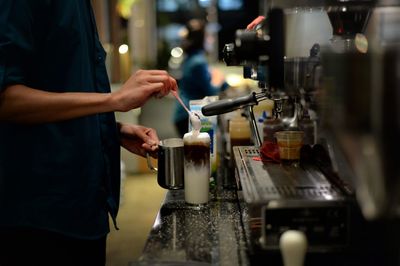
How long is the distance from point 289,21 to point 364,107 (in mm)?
468

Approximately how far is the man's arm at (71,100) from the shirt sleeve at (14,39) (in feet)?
0.12

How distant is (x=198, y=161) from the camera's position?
170 cm

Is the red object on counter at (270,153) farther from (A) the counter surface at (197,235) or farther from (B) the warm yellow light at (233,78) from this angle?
(B) the warm yellow light at (233,78)

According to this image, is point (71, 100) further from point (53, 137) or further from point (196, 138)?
point (196, 138)

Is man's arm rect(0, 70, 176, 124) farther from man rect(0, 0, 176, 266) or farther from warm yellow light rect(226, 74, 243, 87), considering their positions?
warm yellow light rect(226, 74, 243, 87)

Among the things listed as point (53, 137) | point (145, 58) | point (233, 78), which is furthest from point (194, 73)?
point (145, 58)

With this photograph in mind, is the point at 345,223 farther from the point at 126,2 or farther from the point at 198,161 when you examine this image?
the point at 126,2

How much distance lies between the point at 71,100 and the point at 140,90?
196mm

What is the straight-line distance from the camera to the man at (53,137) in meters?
1.41

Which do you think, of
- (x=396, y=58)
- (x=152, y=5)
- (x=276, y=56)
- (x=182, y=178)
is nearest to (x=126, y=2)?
(x=152, y=5)

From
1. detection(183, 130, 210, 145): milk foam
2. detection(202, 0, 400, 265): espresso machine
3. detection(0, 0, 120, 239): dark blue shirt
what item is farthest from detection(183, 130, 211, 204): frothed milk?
detection(0, 0, 120, 239): dark blue shirt

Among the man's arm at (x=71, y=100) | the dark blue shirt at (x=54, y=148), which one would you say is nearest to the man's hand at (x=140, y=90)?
the man's arm at (x=71, y=100)

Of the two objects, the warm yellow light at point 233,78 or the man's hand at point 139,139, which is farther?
the warm yellow light at point 233,78

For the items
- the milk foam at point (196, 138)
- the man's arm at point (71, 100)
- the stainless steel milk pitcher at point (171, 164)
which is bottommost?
the stainless steel milk pitcher at point (171, 164)
